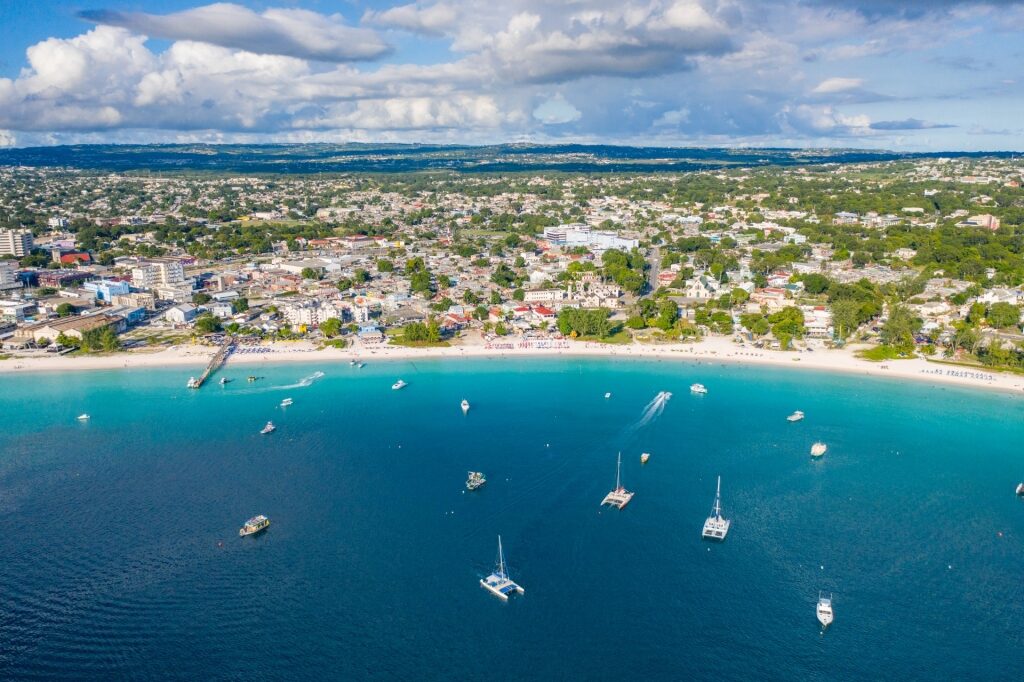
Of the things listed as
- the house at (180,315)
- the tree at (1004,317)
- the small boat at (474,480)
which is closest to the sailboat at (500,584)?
the small boat at (474,480)

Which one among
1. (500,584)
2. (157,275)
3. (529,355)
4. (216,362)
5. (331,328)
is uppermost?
(157,275)

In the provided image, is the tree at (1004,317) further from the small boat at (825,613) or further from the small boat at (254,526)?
the small boat at (254,526)

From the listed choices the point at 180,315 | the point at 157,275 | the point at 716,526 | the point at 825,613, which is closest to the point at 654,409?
the point at 716,526

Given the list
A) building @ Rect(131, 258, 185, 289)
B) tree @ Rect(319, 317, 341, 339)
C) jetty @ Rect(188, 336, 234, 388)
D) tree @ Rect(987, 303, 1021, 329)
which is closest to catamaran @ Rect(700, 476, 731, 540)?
jetty @ Rect(188, 336, 234, 388)

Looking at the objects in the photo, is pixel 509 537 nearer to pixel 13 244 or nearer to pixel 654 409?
pixel 654 409

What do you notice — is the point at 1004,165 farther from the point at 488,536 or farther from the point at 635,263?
the point at 488,536
